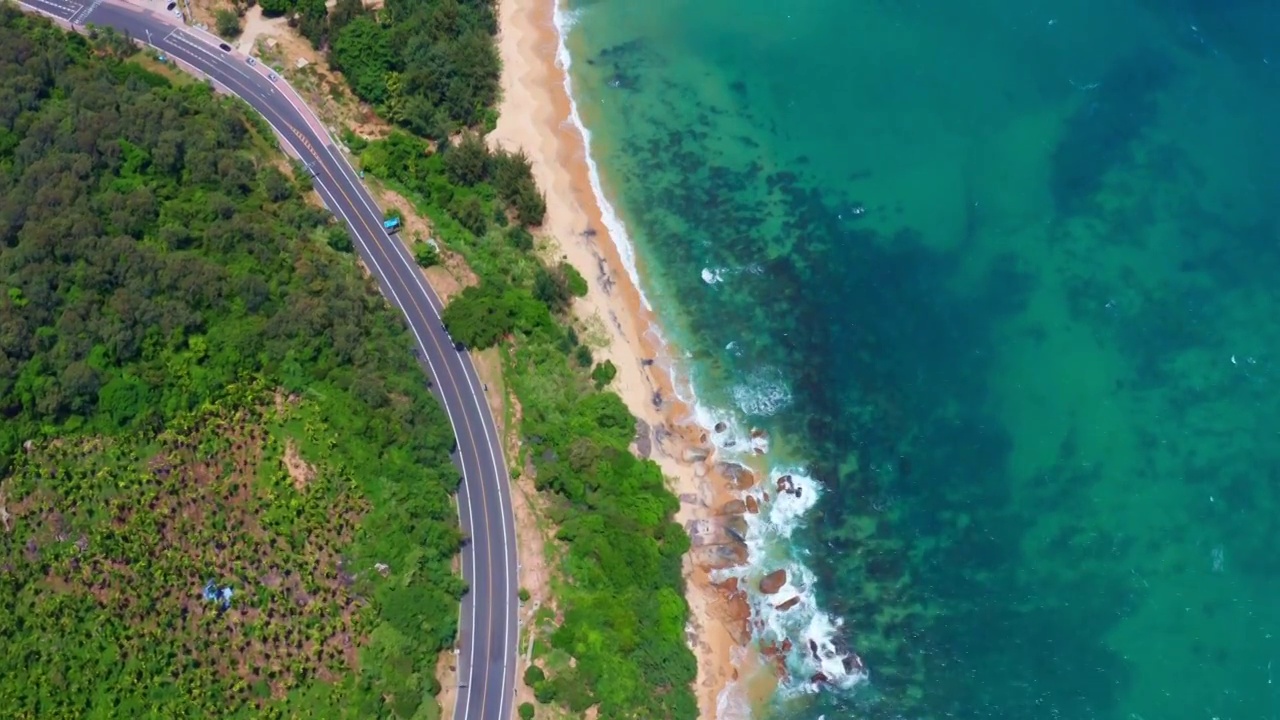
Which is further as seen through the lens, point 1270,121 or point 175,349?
point 1270,121

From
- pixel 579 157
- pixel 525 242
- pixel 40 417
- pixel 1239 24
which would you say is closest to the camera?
pixel 40 417

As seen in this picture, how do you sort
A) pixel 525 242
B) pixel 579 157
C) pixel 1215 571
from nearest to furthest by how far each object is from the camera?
pixel 1215 571 < pixel 525 242 < pixel 579 157

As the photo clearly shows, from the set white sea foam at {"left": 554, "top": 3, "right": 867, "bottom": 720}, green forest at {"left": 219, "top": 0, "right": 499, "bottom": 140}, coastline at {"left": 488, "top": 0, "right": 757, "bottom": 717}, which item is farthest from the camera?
green forest at {"left": 219, "top": 0, "right": 499, "bottom": 140}

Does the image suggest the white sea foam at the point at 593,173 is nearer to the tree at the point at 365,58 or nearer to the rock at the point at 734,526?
the tree at the point at 365,58

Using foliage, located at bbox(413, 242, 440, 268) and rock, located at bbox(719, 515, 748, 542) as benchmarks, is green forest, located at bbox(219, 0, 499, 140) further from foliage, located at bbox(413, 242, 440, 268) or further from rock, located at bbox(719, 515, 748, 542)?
rock, located at bbox(719, 515, 748, 542)

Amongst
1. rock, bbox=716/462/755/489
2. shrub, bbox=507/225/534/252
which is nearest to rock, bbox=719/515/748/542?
rock, bbox=716/462/755/489

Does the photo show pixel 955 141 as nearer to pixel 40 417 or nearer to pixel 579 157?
pixel 579 157

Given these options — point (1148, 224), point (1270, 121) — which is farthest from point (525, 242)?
point (1270, 121)

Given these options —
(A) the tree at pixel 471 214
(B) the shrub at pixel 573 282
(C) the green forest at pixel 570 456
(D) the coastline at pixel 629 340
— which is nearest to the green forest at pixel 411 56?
(D) the coastline at pixel 629 340
